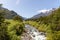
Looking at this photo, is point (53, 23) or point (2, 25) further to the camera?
point (53, 23)

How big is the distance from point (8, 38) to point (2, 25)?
1587 mm

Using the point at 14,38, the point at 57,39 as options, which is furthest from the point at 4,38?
the point at 57,39

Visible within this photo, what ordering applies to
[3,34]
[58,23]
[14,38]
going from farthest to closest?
[58,23], [14,38], [3,34]

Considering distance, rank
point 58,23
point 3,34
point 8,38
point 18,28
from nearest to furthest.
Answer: point 3,34 < point 8,38 < point 58,23 < point 18,28

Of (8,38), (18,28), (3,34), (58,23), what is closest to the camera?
(3,34)

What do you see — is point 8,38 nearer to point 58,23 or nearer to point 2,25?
point 2,25

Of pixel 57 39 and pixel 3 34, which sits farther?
pixel 57 39

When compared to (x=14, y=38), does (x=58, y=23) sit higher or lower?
higher

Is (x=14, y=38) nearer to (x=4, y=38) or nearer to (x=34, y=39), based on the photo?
(x=4, y=38)

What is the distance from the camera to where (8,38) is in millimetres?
19109

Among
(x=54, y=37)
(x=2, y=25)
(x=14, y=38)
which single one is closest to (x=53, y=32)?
(x=54, y=37)

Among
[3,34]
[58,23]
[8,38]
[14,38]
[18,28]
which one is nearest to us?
[3,34]

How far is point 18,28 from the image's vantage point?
92.5ft

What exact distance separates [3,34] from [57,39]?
266 inches
